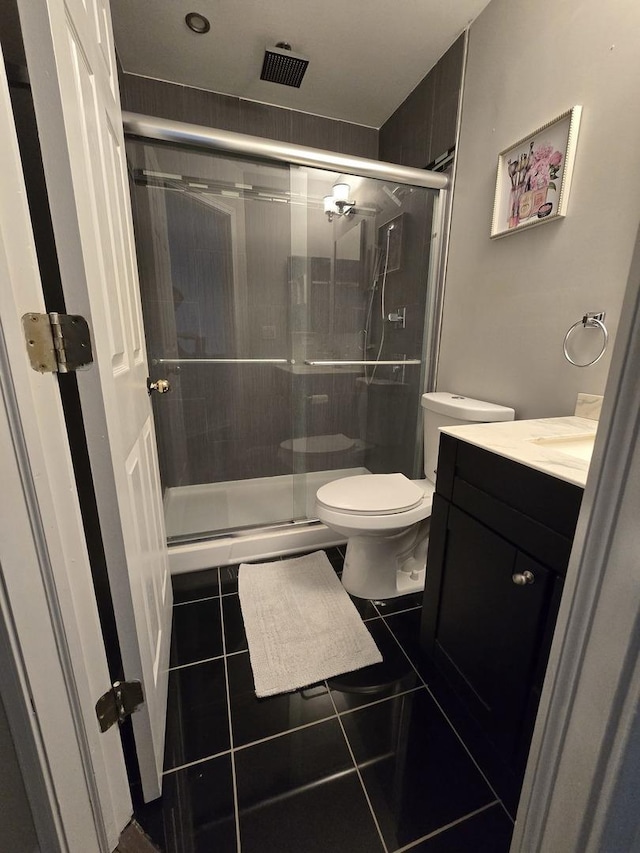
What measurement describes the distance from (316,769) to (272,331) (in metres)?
2.17

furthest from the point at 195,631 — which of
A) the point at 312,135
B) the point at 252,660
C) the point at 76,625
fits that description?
the point at 312,135

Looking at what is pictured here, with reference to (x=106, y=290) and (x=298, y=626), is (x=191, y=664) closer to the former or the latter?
(x=298, y=626)

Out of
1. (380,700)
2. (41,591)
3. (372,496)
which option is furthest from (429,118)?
(380,700)

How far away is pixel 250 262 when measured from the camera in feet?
7.52

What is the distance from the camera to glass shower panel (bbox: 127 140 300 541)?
75.8 inches

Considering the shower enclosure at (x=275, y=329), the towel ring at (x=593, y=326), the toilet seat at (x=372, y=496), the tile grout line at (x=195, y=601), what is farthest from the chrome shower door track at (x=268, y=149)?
the tile grout line at (x=195, y=601)

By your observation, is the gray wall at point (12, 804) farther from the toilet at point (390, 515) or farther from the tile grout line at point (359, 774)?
the toilet at point (390, 515)

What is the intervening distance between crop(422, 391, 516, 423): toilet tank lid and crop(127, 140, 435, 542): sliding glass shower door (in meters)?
0.53

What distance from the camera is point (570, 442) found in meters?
1.00

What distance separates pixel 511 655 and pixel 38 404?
3.47ft

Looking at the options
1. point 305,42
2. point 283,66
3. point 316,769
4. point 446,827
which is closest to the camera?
point 446,827

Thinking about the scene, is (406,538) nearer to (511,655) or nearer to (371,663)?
(371,663)

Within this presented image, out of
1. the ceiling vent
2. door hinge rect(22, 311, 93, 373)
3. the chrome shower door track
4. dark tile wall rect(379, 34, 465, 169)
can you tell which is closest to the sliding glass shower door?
the chrome shower door track

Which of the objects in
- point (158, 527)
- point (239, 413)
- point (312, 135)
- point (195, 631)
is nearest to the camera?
point (158, 527)
